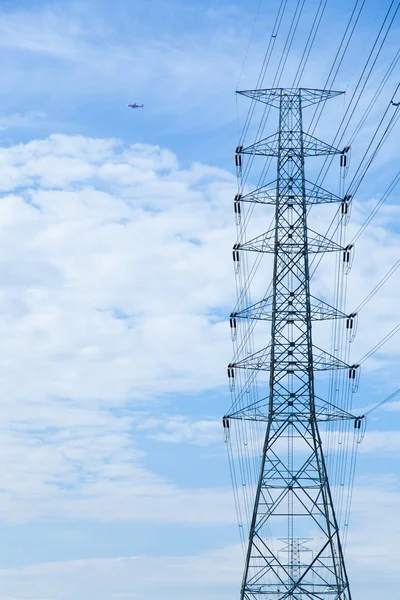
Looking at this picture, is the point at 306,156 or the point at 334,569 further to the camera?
the point at 306,156

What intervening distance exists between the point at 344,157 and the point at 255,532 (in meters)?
23.5

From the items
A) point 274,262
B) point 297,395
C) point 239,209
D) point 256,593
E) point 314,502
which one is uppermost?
point 239,209

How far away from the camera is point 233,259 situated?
241 feet

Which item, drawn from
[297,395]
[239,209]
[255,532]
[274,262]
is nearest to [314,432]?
[297,395]

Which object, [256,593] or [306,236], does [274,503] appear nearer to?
[256,593]

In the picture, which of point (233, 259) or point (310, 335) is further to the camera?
point (233, 259)

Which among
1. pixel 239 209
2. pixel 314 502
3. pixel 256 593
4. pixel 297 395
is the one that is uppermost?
pixel 239 209

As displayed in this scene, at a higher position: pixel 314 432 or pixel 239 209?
pixel 239 209

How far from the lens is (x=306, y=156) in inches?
2822

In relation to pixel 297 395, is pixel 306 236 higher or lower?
higher

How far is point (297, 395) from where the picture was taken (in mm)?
66438

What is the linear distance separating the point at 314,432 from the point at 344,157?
17322 mm

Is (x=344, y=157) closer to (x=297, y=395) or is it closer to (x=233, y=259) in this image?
(x=233, y=259)

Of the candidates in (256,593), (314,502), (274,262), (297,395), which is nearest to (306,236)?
(274,262)
